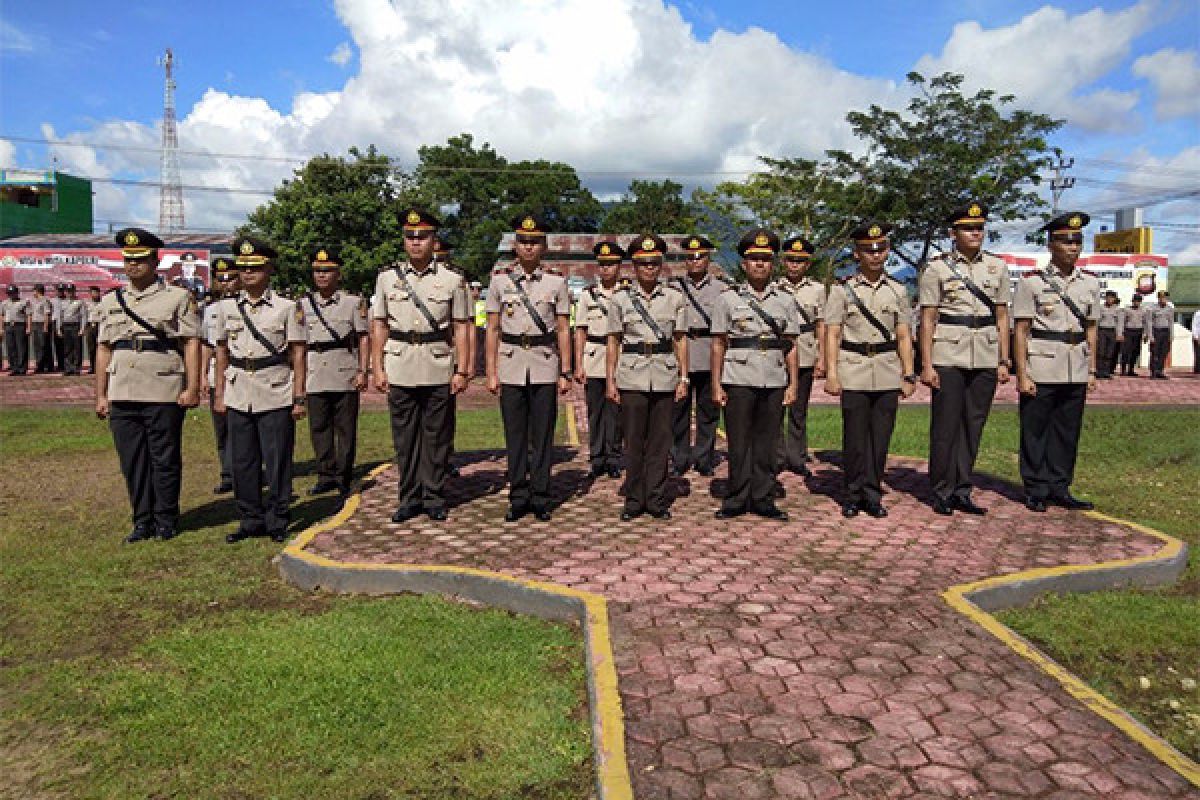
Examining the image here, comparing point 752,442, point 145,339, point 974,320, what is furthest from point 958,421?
point 145,339

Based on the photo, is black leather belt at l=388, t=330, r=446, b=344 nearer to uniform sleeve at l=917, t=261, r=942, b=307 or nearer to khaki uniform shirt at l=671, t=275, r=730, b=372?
khaki uniform shirt at l=671, t=275, r=730, b=372

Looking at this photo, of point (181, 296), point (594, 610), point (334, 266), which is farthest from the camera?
Answer: point (334, 266)

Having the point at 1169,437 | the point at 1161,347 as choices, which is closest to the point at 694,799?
the point at 1169,437

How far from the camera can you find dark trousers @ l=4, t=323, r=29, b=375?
18281 mm

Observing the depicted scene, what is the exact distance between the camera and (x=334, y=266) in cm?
741

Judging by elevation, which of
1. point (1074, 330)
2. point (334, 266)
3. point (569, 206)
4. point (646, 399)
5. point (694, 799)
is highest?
point (569, 206)

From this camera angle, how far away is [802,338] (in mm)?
7516

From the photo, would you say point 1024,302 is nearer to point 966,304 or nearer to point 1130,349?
point 966,304

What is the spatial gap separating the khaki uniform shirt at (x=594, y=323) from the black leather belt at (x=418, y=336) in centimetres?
203

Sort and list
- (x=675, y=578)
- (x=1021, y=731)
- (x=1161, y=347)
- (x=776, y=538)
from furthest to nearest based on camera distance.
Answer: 1. (x=1161, y=347)
2. (x=776, y=538)
3. (x=675, y=578)
4. (x=1021, y=731)

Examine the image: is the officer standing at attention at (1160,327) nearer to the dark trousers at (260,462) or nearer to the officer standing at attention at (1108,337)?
the officer standing at attention at (1108,337)

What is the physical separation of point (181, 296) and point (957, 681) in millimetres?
5252

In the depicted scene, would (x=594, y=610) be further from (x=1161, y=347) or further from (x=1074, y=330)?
(x=1161, y=347)

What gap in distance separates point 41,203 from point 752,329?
53.8 meters
